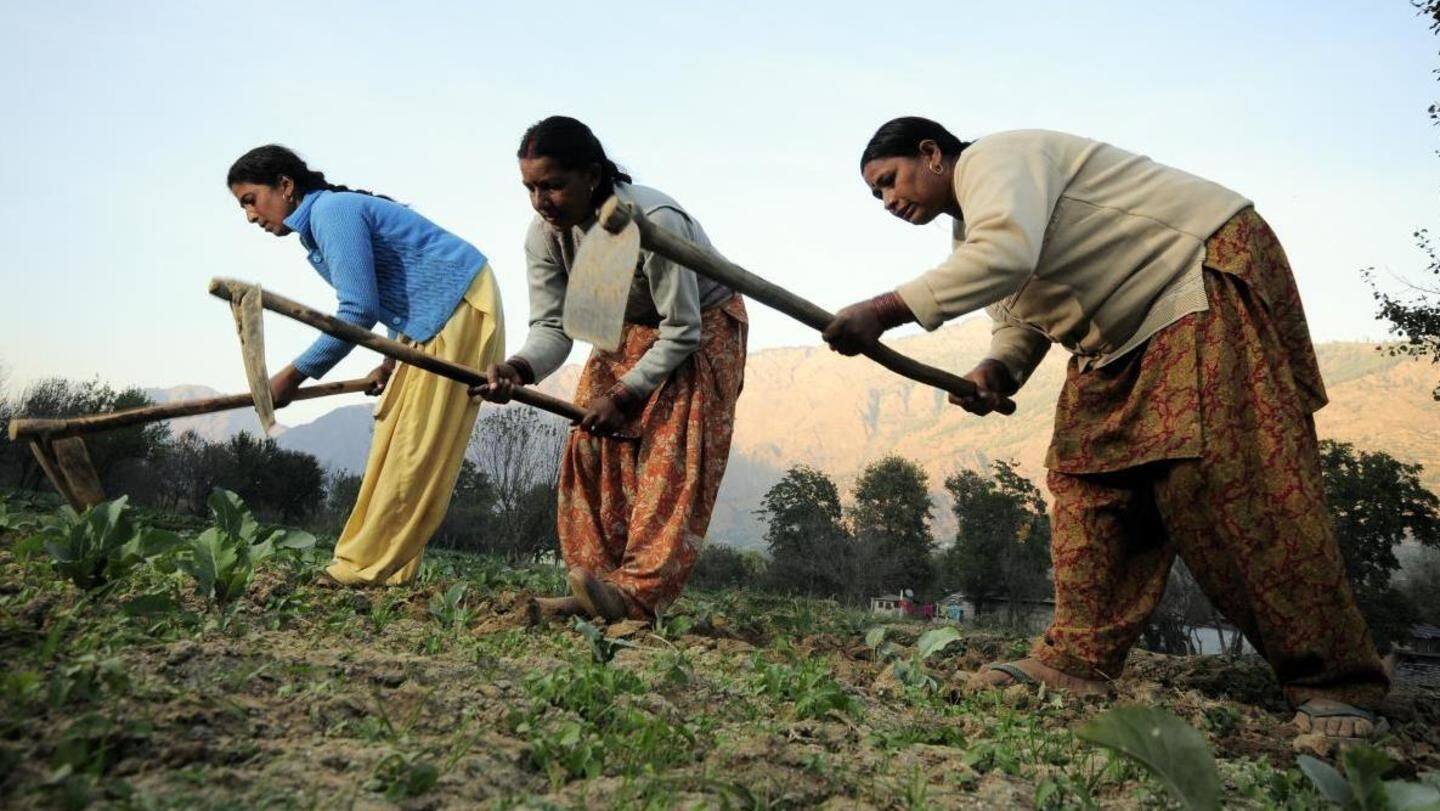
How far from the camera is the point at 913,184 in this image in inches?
120

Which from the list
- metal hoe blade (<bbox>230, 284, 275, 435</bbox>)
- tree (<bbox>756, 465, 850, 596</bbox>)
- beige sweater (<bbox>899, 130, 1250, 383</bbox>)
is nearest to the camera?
beige sweater (<bbox>899, 130, 1250, 383</bbox>)

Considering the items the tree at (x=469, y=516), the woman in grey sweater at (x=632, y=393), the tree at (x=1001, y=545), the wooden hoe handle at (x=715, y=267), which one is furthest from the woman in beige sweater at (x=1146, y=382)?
the tree at (x=1001, y=545)

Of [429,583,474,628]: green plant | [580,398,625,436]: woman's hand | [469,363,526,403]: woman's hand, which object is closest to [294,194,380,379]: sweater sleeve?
[469,363,526,403]: woman's hand

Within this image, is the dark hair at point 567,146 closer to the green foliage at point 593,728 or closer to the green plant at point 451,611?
the green plant at point 451,611

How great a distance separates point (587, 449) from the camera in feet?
12.7

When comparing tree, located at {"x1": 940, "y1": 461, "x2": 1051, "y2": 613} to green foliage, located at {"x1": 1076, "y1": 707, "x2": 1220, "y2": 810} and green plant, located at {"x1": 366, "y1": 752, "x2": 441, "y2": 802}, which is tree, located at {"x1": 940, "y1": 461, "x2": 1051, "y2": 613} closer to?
green foliage, located at {"x1": 1076, "y1": 707, "x2": 1220, "y2": 810}

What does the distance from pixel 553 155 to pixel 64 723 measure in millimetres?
2353

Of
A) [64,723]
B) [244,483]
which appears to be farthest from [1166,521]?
[244,483]

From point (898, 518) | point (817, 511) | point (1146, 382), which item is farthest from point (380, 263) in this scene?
point (898, 518)

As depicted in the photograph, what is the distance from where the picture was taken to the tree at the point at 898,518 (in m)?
43.8

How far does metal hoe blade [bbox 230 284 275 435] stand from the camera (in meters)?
3.44

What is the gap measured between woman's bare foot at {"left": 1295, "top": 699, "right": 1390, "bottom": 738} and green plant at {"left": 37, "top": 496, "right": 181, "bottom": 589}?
3356 mm

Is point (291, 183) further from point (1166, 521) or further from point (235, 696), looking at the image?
point (1166, 521)

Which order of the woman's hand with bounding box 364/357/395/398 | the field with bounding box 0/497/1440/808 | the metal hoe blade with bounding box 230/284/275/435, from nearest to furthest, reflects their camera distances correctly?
the field with bounding box 0/497/1440/808
the metal hoe blade with bounding box 230/284/275/435
the woman's hand with bounding box 364/357/395/398
